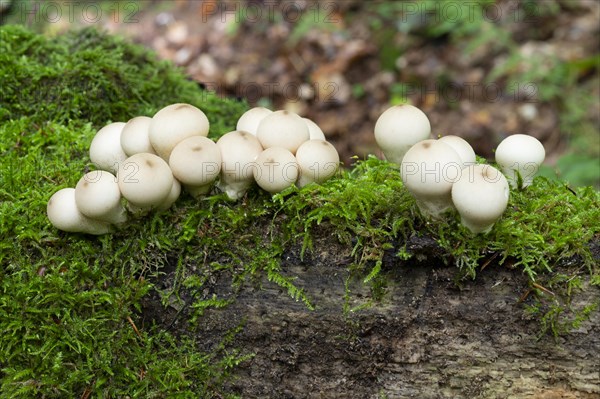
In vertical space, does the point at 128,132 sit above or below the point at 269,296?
above

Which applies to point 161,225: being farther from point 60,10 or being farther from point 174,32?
point 60,10

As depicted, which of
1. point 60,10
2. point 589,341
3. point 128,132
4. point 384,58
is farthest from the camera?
point 60,10

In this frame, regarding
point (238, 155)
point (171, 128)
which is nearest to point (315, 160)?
point (238, 155)

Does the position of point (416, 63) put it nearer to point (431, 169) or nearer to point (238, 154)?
point (238, 154)

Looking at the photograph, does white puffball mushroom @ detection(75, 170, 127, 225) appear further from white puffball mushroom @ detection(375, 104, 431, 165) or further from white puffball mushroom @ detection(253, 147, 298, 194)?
white puffball mushroom @ detection(375, 104, 431, 165)

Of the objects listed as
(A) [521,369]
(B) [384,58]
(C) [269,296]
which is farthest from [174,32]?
(A) [521,369]

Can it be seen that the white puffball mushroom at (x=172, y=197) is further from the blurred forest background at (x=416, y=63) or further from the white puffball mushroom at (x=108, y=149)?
the blurred forest background at (x=416, y=63)

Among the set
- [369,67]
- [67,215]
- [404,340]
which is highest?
[67,215]
